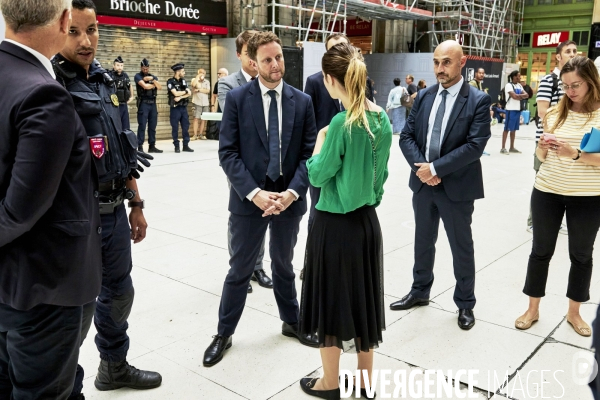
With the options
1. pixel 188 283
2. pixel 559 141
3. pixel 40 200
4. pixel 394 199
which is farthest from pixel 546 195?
pixel 394 199

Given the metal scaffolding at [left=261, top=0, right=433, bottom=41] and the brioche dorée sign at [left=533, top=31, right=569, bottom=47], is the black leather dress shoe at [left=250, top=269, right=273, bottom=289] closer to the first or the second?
the metal scaffolding at [left=261, top=0, right=433, bottom=41]

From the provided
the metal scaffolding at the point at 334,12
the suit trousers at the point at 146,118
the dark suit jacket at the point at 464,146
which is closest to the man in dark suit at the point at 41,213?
the dark suit jacket at the point at 464,146

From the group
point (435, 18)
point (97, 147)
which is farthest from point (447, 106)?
point (435, 18)

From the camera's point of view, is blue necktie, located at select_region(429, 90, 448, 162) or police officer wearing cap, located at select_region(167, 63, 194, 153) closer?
blue necktie, located at select_region(429, 90, 448, 162)

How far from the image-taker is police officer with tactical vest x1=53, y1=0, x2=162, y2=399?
259cm

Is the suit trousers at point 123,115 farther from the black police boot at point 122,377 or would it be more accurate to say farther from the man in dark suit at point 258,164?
the black police boot at point 122,377

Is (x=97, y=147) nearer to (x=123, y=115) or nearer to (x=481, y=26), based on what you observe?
(x=123, y=115)

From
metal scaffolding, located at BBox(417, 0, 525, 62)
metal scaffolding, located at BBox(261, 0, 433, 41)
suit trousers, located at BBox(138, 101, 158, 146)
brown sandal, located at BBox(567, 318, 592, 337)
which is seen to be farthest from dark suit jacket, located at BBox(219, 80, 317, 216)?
metal scaffolding, located at BBox(417, 0, 525, 62)

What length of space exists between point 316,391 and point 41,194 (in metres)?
1.83

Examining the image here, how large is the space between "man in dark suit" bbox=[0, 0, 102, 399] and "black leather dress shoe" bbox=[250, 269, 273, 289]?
2.56m

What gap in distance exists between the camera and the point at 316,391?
2.95m

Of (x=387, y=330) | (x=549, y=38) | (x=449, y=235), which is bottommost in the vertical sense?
(x=387, y=330)

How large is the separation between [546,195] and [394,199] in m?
4.39

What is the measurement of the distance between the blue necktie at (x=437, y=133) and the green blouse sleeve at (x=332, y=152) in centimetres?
140
